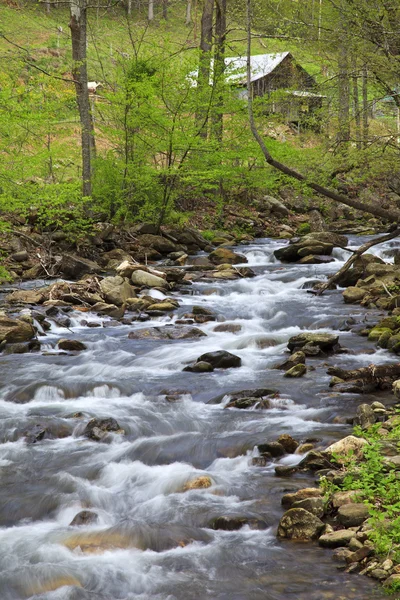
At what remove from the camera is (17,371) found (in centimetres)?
883

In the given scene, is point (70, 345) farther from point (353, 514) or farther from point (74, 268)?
point (353, 514)

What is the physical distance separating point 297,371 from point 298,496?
11.0 feet

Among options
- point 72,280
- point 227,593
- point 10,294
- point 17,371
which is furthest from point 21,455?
point 72,280

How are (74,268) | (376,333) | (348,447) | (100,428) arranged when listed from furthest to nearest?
1. (74,268)
2. (376,333)
3. (100,428)
4. (348,447)

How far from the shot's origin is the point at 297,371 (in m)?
8.44

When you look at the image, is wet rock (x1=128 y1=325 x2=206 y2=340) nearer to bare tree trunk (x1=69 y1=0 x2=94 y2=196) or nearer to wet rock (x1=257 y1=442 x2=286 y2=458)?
wet rock (x1=257 y1=442 x2=286 y2=458)

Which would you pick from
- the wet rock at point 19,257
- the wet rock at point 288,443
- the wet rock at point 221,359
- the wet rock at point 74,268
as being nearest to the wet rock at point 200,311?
the wet rock at point 221,359

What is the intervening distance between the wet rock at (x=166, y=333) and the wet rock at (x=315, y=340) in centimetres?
174

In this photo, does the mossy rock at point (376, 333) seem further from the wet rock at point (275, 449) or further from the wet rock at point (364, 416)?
the wet rock at point (275, 449)

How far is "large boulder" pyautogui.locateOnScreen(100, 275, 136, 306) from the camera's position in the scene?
12.6 meters

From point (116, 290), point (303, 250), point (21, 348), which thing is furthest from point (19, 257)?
point (303, 250)

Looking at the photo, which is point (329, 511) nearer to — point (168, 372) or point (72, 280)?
point (168, 372)

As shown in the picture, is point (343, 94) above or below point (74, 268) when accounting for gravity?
above

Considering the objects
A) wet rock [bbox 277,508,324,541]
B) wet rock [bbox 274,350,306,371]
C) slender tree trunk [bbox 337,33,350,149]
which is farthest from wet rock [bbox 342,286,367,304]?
wet rock [bbox 277,508,324,541]
